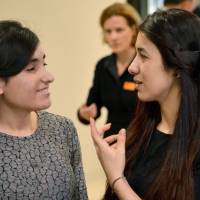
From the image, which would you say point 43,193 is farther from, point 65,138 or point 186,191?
point 186,191

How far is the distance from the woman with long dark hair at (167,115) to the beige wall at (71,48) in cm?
199

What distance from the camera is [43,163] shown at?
62.4 inches

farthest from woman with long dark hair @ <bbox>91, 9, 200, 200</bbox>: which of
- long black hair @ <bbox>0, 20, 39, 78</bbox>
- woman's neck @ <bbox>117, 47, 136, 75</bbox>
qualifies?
woman's neck @ <bbox>117, 47, 136, 75</bbox>

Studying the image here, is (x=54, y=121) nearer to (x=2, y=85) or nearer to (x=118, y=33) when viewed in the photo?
(x=2, y=85)

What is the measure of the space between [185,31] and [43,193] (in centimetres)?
74

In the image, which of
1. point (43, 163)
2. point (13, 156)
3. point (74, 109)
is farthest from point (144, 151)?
point (74, 109)

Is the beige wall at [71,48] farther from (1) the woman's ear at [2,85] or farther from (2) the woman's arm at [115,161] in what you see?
(2) the woman's arm at [115,161]

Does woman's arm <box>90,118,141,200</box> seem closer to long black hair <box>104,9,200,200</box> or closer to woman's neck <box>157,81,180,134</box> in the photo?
long black hair <box>104,9,200,200</box>

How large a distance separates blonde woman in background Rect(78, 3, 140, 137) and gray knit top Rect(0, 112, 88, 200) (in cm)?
109

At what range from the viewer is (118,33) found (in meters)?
2.99

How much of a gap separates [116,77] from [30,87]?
1305 mm

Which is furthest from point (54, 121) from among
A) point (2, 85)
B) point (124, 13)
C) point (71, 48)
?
point (71, 48)

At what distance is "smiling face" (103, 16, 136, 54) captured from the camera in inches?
116

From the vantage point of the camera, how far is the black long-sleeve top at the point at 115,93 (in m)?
2.82
